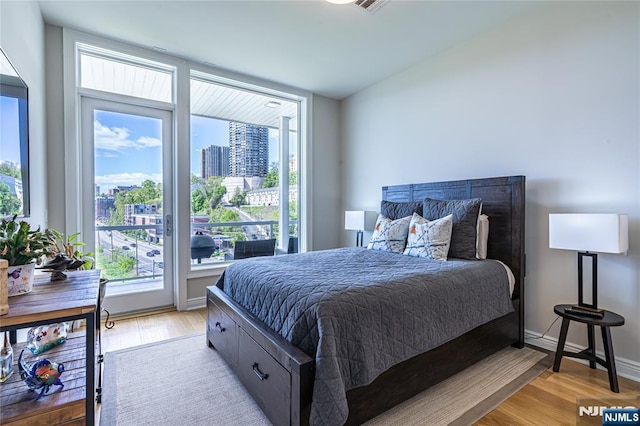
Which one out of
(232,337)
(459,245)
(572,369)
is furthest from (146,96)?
(572,369)

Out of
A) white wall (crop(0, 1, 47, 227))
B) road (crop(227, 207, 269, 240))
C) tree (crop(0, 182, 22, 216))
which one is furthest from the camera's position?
road (crop(227, 207, 269, 240))

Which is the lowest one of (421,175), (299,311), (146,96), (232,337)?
(232,337)

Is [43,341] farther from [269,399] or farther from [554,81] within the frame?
[554,81]

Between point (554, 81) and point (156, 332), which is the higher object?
point (554, 81)

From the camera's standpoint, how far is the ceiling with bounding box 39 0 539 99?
2.54 metres

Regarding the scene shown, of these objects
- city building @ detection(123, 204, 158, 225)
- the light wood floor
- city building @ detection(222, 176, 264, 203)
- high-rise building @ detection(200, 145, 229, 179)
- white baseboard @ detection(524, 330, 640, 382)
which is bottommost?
the light wood floor

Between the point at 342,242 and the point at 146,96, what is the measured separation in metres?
3.21

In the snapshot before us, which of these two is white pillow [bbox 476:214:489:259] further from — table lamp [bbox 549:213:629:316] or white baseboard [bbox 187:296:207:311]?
white baseboard [bbox 187:296:207:311]

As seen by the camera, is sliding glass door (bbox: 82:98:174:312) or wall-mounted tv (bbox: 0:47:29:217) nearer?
wall-mounted tv (bbox: 0:47:29:217)

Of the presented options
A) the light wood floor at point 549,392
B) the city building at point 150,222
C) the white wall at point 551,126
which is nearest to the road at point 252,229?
the city building at point 150,222

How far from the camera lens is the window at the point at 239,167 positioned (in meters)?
3.76

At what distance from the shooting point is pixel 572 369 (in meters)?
2.18

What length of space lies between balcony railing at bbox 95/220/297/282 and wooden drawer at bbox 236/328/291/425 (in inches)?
81.6

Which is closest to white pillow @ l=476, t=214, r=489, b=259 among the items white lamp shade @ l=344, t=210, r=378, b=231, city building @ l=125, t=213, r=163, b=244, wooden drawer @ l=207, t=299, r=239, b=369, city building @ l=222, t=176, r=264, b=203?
white lamp shade @ l=344, t=210, r=378, b=231
